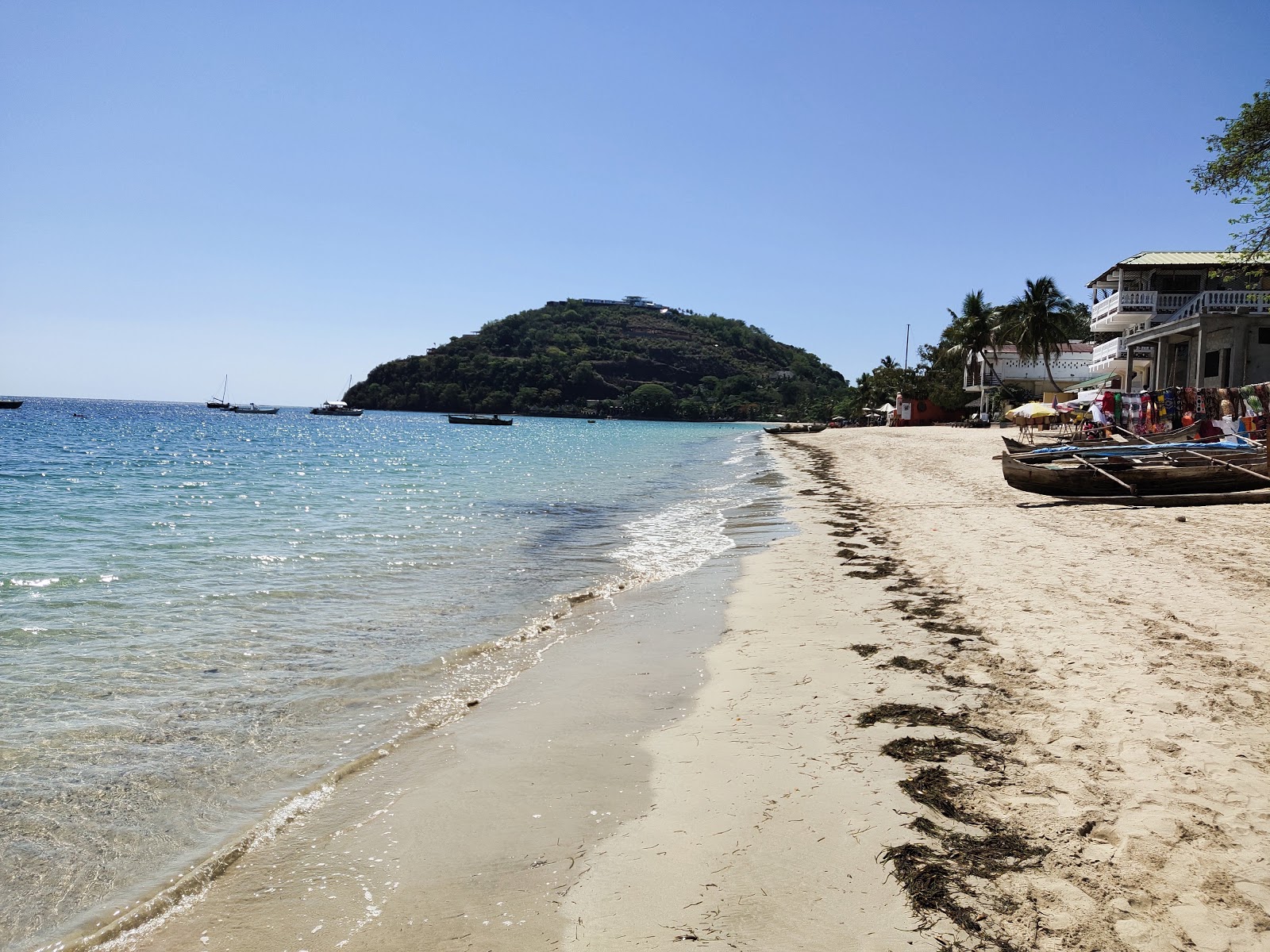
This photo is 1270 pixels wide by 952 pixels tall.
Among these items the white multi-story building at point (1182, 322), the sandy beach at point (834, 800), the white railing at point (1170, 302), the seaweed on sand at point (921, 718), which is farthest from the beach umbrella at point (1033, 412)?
the seaweed on sand at point (921, 718)

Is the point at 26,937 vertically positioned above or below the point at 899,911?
below

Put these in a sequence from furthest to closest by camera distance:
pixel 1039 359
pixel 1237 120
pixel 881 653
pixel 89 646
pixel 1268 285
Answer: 1. pixel 1039 359
2. pixel 1268 285
3. pixel 1237 120
4. pixel 89 646
5. pixel 881 653

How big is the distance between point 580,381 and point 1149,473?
161 m

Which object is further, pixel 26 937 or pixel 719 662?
pixel 719 662

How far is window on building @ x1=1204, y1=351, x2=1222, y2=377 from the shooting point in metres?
29.3

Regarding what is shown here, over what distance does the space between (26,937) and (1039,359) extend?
6473 centimetres

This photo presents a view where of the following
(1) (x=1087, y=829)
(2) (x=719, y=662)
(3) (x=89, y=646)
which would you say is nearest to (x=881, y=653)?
(2) (x=719, y=662)

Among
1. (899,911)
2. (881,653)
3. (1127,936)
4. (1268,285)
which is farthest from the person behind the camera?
(1268,285)

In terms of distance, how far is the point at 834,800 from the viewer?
377 centimetres

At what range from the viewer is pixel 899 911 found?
288 cm

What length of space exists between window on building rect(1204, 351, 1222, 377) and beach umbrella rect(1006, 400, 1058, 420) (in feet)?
17.9

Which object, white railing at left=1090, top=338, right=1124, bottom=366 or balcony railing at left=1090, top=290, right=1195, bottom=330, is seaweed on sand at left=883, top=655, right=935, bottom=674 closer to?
white railing at left=1090, top=338, right=1124, bottom=366

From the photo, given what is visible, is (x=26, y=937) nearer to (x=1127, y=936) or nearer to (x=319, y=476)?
(x=1127, y=936)

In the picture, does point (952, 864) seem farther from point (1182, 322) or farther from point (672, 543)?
point (1182, 322)
